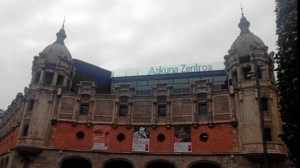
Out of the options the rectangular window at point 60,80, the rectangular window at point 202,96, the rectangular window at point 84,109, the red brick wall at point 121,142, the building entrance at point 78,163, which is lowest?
the building entrance at point 78,163

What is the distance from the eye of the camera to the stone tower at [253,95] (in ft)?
108

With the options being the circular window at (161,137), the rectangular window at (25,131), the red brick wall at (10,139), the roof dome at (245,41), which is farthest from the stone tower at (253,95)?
the red brick wall at (10,139)

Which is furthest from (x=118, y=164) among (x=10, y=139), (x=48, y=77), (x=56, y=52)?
(x=10, y=139)

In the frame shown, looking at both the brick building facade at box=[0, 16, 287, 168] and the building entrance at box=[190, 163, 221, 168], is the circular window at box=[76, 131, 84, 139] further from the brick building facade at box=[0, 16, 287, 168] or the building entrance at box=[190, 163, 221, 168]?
the building entrance at box=[190, 163, 221, 168]

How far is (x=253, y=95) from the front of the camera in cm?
3500

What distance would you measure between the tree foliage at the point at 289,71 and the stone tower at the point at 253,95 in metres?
12.2

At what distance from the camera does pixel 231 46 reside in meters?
41.0

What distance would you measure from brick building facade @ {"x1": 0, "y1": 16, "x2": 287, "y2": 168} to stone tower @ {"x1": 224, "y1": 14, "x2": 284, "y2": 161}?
112 millimetres

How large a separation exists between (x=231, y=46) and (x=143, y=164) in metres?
20.6

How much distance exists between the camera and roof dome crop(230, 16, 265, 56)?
38.3 metres

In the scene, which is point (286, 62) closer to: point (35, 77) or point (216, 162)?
point (216, 162)

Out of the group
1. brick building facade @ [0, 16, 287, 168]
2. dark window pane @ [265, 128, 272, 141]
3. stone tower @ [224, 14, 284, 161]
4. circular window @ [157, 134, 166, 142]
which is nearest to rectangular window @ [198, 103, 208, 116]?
brick building facade @ [0, 16, 287, 168]

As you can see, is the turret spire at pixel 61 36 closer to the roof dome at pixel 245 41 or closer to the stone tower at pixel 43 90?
the stone tower at pixel 43 90

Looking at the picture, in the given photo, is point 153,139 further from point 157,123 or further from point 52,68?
point 52,68
